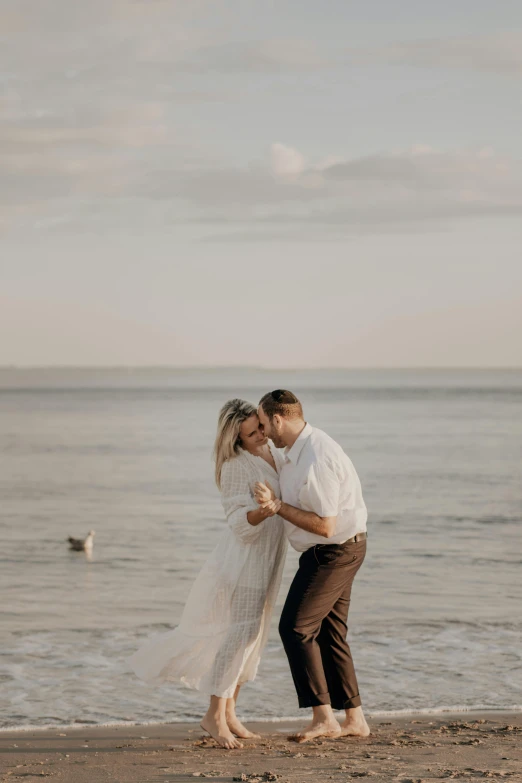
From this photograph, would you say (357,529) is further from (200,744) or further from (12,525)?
(12,525)

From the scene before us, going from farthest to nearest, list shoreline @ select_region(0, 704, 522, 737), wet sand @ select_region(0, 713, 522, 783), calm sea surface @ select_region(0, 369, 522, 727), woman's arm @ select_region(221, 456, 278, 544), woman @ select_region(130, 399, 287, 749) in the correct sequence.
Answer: calm sea surface @ select_region(0, 369, 522, 727) → shoreline @ select_region(0, 704, 522, 737) → woman @ select_region(130, 399, 287, 749) → woman's arm @ select_region(221, 456, 278, 544) → wet sand @ select_region(0, 713, 522, 783)

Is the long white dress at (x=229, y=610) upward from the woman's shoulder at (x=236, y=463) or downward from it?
downward

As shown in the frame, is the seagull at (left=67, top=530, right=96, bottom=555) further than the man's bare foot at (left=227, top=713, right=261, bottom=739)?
Yes

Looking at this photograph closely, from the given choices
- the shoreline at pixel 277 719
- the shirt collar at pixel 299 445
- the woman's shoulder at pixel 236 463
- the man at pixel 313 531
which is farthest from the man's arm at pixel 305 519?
the shoreline at pixel 277 719

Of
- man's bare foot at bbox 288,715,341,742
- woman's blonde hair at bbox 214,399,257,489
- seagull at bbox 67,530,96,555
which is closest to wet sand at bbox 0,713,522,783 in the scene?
man's bare foot at bbox 288,715,341,742

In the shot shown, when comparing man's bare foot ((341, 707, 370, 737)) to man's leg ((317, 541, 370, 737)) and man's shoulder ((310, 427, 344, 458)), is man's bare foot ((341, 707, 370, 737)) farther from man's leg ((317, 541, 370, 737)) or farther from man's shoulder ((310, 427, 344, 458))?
man's shoulder ((310, 427, 344, 458))

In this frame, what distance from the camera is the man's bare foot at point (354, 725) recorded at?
5598 millimetres

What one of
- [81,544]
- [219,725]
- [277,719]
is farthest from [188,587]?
[219,725]

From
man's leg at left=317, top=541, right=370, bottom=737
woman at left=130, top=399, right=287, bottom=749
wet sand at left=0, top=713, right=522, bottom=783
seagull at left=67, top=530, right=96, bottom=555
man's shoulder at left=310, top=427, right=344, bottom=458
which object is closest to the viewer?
wet sand at left=0, top=713, right=522, bottom=783

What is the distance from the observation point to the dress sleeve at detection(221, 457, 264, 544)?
17.8 feet

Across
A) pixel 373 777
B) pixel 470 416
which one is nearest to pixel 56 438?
pixel 470 416

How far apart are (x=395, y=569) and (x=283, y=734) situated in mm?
6834

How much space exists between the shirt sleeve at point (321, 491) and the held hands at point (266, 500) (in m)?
0.15

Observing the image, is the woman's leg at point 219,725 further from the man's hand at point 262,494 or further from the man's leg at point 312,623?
the man's hand at point 262,494
